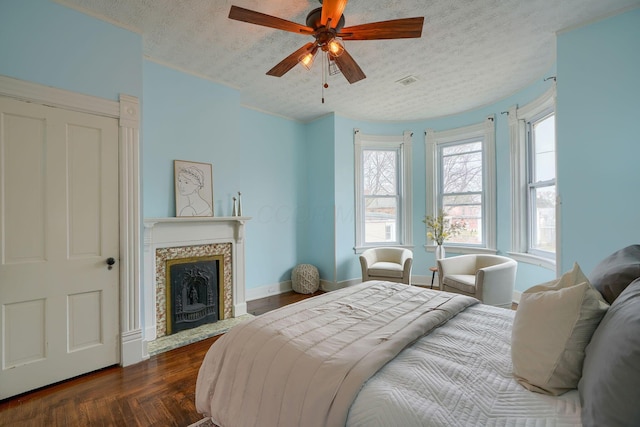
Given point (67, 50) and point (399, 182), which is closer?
point (67, 50)

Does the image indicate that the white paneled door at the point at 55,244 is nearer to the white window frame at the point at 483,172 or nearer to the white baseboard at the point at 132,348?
the white baseboard at the point at 132,348

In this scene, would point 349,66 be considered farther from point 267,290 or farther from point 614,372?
point 267,290

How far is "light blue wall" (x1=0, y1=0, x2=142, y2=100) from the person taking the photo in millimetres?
1981

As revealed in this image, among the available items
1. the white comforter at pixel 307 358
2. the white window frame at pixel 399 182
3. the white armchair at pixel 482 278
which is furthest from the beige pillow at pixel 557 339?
the white window frame at pixel 399 182

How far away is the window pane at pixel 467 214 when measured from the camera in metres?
4.46

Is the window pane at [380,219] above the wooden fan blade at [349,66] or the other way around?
the other way around

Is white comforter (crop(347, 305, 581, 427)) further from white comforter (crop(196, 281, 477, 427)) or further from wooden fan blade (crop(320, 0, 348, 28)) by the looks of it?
wooden fan blade (crop(320, 0, 348, 28))

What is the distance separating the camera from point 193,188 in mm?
3172

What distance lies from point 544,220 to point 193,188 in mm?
4326

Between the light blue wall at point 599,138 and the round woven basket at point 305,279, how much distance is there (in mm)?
3074

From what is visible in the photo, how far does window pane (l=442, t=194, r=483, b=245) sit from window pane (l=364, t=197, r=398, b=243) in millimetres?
869

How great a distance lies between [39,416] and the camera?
5.79 feet

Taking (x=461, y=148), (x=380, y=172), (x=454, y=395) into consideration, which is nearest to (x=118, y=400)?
(x=454, y=395)

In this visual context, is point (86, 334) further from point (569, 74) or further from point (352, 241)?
point (569, 74)
